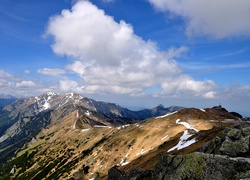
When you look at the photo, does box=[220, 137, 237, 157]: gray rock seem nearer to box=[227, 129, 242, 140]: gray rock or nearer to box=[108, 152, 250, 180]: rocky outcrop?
box=[227, 129, 242, 140]: gray rock

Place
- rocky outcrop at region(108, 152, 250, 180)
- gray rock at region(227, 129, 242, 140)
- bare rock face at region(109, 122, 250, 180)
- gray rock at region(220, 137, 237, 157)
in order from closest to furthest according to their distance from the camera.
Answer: rocky outcrop at region(108, 152, 250, 180) < bare rock face at region(109, 122, 250, 180) < gray rock at region(220, 137, 237, 157) < gray rock at region(227, 129, 242, 140)

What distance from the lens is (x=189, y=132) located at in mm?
96688

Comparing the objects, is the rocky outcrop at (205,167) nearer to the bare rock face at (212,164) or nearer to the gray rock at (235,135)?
the bare rock face at (212,164)

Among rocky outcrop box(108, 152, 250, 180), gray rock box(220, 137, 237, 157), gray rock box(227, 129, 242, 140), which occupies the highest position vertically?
gray rock box(227, 129, 242, 140)

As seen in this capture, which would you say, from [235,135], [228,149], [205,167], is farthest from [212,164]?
[235,135]

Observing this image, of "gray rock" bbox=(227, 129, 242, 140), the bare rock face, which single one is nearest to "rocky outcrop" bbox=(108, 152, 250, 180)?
the bare rock face

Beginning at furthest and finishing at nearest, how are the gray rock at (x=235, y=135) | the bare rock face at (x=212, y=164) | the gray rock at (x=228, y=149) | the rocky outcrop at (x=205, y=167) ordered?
1. the gray rock at (x=235, y=135)
2. the gray rock at (x=228, y=149)
3. the bare rock face at (x=212, y=164)
4. the rocky outcrop at (x=205, y=167)

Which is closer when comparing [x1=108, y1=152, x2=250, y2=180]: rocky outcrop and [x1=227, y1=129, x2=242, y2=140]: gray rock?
[x1=108, y1=152, x2=250, y2=180]: rocky outcrop

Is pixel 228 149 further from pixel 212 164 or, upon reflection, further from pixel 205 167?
pixel 205 167

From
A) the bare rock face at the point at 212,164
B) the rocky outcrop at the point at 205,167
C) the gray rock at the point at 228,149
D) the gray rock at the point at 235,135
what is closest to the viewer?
the rocky outcrop at the point at 205,167

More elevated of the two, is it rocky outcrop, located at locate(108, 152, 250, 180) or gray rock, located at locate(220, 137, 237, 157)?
gray rock, located at locate(220, 137, 237, 157)

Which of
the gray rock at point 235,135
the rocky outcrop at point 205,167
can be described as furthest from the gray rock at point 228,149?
the rocky outcrop at point 205,167

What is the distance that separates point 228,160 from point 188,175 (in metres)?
4.65

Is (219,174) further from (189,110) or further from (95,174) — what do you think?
(189,110)
